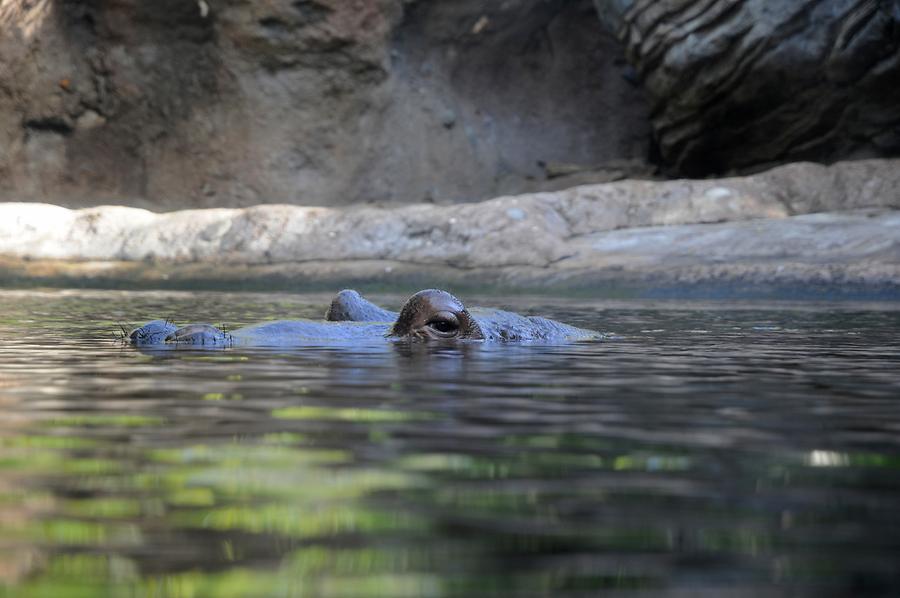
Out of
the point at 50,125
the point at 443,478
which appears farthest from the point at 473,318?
the point at 50,125

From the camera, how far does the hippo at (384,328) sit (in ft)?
18.2

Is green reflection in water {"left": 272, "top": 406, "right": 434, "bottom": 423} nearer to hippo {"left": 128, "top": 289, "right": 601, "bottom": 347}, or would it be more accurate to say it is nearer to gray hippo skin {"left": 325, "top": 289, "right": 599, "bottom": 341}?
hippo {"left": 128, "top": 289, "right": 601, "bottom": 347}

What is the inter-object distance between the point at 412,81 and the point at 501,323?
44.4 feet

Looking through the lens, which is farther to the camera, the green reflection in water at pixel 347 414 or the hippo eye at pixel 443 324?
the hippo eye at pixel 443 324

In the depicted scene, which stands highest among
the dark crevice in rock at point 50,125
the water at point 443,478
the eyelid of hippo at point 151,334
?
the dark crevice in rock at point 50,125

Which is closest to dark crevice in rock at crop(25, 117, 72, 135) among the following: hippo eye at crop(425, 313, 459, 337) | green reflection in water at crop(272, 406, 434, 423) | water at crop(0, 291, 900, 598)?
hippo eye at crop(425, 313, 459, 337)

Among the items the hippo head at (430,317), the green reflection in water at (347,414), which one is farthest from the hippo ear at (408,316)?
the green reflection in water at (347,414)

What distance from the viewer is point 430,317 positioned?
5.94 metres

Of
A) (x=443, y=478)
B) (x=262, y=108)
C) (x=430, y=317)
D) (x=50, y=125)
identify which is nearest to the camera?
(x=443, y=478)

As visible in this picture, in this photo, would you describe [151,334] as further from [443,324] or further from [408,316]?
[443,324]

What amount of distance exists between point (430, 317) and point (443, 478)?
11.7 feet

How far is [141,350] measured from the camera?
5.32m

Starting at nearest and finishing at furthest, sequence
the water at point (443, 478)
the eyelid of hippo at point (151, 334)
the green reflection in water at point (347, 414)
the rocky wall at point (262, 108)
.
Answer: the water at point (443, 478) < the green reflection in water at point (347, 414) < the eyelid of hippo at point (151, 334) < the rocky wall at point (262, 108)

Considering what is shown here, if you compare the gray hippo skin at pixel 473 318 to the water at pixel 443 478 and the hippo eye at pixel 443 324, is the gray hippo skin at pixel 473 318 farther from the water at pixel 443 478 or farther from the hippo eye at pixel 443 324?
the water at pixel 443 478
